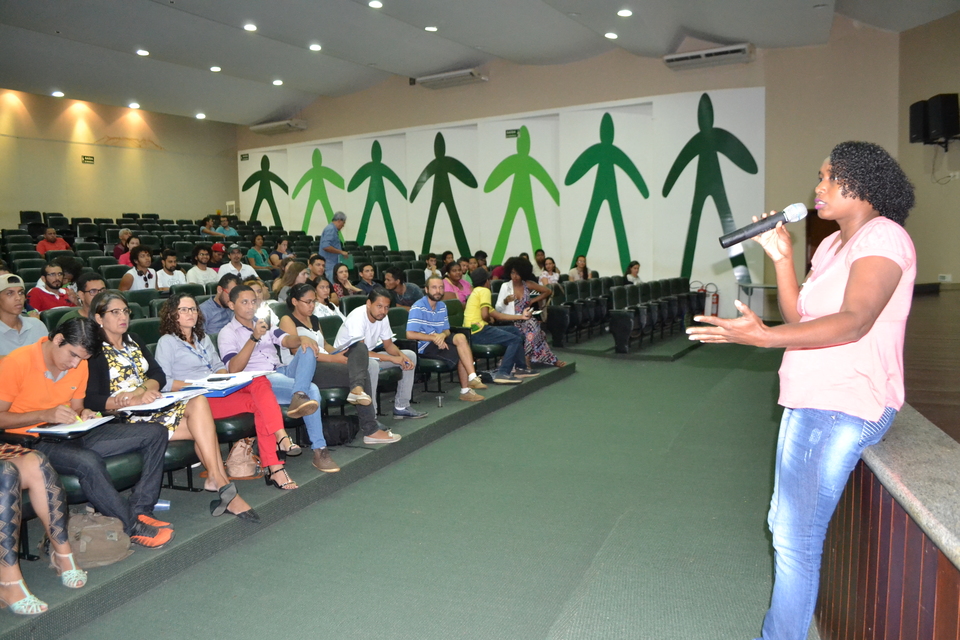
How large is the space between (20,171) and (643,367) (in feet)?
43.4

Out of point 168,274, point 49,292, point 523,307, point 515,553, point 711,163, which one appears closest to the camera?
point 515,553

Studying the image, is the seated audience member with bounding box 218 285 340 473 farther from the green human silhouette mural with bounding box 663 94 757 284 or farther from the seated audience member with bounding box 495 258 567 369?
the green human silhouette mural with bounding box 663 94 757 284

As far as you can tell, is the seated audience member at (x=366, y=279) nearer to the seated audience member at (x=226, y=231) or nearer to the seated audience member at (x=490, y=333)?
the seated audience member at (x=490, y=333)

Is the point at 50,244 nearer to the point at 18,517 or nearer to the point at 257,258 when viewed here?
the point at 257,258

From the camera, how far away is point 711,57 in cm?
1079

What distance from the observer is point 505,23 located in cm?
1083

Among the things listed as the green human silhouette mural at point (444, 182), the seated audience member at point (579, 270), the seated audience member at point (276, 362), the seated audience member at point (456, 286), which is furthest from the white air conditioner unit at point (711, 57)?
the seated audience member at point (276, 362)

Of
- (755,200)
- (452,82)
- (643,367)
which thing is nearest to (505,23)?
(452,82)

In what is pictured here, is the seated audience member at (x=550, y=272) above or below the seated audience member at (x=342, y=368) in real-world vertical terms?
above

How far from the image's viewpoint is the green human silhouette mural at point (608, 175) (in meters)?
12.1

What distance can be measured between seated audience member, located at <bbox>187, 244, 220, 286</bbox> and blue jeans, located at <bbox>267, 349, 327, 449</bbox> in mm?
4361

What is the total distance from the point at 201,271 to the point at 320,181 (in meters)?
8.84

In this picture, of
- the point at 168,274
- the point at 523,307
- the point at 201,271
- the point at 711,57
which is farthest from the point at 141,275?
the point at 711,57

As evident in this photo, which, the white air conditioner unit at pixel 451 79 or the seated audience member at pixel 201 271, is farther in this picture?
the white air conditioner unit at pixel 451 79
